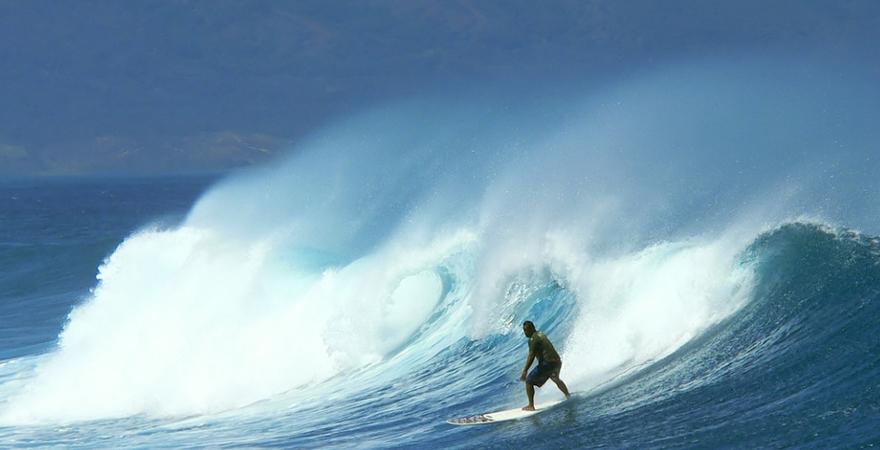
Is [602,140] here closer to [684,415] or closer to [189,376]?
[189,376]

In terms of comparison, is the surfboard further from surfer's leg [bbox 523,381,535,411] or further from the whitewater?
the whitewater

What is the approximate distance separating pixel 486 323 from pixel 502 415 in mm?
5365

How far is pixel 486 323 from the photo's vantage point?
19.5m

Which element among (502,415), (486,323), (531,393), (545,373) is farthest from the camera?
(486,323)

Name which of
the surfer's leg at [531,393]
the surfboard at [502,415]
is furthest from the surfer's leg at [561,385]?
the surfer's leg at [531,393]

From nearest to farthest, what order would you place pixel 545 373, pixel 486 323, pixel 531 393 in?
pixel 531 393
pixel 545 373
pixel 486 323

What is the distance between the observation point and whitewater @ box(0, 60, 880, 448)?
43.7ft

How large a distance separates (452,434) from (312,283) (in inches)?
396

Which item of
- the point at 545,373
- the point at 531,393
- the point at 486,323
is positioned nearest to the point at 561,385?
the point at 545,373

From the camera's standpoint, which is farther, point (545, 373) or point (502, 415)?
point (502, 415)

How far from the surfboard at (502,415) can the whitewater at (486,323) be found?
0.69 ft

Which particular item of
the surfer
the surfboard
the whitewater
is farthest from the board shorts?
the whitewater

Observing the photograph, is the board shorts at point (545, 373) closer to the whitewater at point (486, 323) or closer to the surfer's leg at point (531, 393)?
the surfer's leg at point (531, 393)

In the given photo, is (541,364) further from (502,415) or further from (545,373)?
(502,415)
